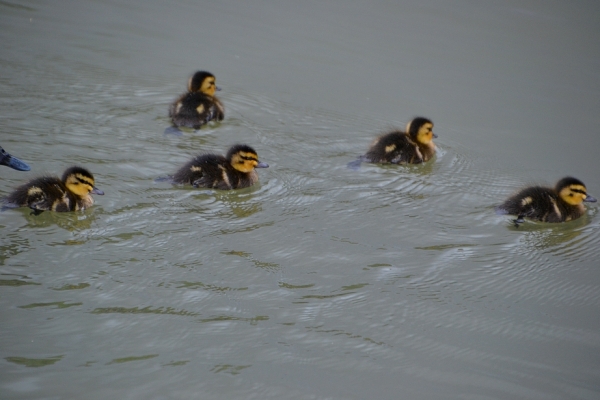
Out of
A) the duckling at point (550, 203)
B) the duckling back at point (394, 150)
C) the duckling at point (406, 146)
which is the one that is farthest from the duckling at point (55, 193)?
the duckling at point (550, 203)

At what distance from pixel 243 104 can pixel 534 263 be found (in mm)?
2550

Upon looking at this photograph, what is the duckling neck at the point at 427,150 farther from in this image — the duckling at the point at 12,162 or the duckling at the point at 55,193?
the duckling at the point at 12,162

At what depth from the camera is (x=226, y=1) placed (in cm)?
734

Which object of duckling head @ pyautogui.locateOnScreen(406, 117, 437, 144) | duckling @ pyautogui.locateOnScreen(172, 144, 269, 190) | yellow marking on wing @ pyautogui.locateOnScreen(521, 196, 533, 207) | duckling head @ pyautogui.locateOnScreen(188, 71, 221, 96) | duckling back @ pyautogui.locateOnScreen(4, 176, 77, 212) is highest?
duckling head @ pyautogui.locateOnScreen(188, 71, 221, 96)

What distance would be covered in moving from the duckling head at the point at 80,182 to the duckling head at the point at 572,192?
8.16 feet

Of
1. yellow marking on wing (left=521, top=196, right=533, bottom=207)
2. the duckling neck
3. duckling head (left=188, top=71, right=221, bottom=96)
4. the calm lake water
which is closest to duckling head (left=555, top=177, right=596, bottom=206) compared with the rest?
the calm lake water

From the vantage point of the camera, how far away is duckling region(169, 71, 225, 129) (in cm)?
484

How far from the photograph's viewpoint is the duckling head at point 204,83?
5.19 meters

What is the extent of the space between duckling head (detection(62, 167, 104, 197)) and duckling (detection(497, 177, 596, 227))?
217 centimetres

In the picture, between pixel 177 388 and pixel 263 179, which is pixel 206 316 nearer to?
pixel 177 388

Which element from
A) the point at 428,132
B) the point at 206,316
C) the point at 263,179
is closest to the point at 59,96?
the point at 263,179

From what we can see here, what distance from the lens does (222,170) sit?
4141mm

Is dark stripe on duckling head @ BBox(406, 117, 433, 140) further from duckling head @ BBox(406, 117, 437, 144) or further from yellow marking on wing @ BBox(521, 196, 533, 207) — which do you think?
yellow marking on wing @ BBox(521, 196, 533, 207)

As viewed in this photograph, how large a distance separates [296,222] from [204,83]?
6.16ft
